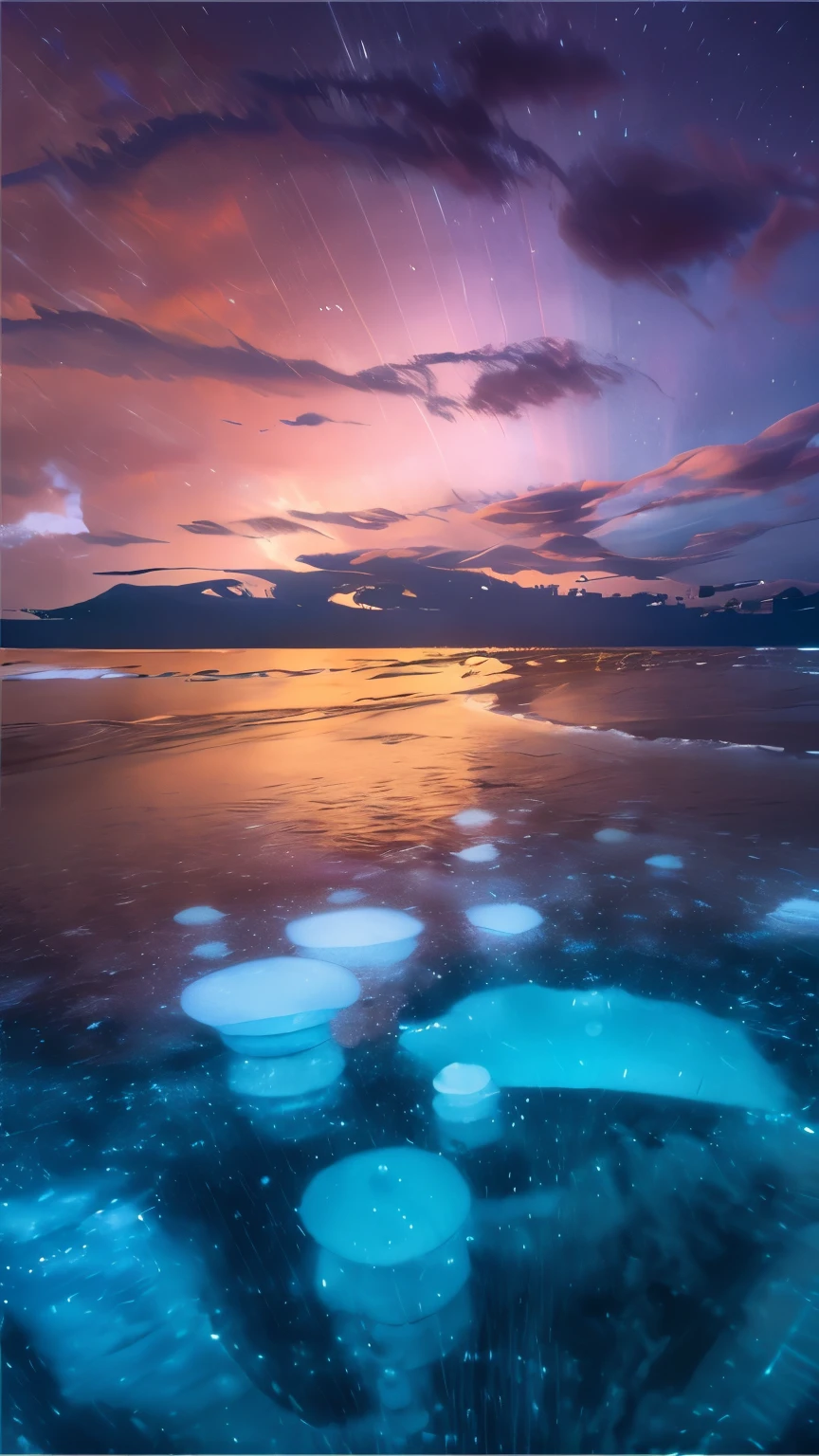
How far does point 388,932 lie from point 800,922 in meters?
1.06

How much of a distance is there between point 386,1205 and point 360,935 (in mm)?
747

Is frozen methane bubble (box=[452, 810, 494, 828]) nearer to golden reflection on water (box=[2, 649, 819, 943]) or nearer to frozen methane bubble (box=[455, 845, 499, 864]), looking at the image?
golden reflection on water (box=[2, 649, 819, 943])

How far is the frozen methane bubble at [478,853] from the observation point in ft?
6.90

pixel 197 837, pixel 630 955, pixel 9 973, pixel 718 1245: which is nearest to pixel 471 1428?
pixel 718 1245

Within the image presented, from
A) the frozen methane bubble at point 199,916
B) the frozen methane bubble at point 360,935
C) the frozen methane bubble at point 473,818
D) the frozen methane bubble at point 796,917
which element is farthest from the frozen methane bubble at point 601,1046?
the frozen methane bubble at point 473,818

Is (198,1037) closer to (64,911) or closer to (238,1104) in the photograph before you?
(238,1104)

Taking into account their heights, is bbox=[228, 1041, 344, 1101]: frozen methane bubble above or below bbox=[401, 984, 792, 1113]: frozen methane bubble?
above

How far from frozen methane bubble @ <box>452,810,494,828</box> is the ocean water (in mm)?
315

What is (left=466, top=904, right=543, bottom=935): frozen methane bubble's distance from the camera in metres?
1.62

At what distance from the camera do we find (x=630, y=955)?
1.45 meters

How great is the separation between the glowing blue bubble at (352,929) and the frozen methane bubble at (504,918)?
6.3 inches

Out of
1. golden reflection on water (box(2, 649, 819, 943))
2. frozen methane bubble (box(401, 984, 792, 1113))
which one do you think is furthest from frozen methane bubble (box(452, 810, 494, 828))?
frozen methane bubble (box(401, 984, 792, 1113))

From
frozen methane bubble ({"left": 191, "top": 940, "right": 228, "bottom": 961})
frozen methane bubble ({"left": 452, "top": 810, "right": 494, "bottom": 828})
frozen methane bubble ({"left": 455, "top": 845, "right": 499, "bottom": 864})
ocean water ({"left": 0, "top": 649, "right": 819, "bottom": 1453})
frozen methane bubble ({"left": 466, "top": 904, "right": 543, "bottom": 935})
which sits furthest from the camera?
frozen methane bubble ({"left": 452, "top": 810, "right": 494, "bottom": 828})

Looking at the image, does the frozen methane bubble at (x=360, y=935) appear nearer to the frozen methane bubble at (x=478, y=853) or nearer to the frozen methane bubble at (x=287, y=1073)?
the frozen methane bubble at (x=287, y=1073)
